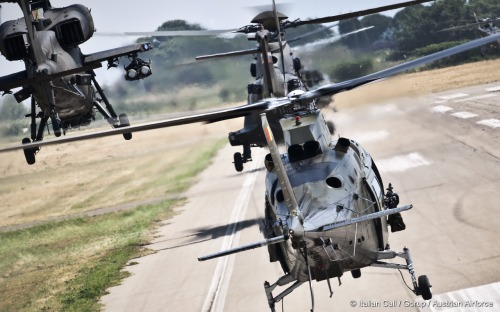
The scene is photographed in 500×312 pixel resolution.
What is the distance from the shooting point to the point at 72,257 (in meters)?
29.5

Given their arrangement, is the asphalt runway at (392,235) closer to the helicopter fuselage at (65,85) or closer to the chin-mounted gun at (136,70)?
the helicopter fuselage at (65,85)

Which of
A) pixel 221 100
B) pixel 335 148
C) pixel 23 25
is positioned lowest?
pixel 221 100

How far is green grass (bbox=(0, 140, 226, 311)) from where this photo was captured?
79.0 ft

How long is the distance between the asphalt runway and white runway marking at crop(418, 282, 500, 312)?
23 millimetres

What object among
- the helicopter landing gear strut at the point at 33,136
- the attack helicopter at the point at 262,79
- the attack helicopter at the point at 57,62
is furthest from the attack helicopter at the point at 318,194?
the attack helicopter at the point at 262,79

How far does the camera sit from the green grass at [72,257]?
24.1 metres

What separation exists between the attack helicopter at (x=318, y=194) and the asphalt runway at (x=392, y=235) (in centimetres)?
255

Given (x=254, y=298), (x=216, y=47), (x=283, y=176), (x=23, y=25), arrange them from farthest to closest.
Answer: (x=216, y=47), (x=23, y=25), (x=254, y=298), (x=283, y=176)

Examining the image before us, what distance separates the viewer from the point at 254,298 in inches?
811

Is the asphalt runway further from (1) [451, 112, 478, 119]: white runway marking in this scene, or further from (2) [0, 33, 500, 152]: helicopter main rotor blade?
(2) [0, 33, 500, 152]: helicopter main rotor blade

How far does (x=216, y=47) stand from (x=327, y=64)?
8.48 m

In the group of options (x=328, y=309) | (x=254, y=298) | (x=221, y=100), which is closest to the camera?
(x=328, y=309)

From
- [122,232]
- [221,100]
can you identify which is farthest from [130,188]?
[122,232]

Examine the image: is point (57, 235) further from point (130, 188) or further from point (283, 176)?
point (283, 176)
